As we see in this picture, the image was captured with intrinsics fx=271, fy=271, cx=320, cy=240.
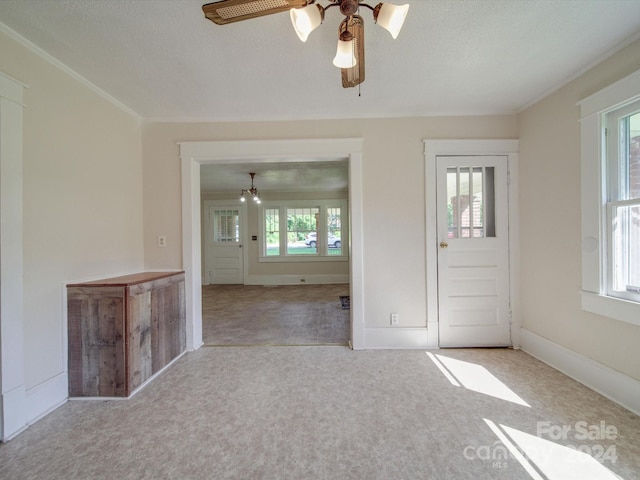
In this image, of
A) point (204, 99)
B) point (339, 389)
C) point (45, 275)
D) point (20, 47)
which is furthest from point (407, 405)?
point (20, 47)

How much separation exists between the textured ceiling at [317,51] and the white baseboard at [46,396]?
2247 mm

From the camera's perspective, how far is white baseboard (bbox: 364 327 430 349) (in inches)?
109

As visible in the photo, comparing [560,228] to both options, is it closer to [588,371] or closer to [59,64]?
[588,371]

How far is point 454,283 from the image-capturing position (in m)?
2.77

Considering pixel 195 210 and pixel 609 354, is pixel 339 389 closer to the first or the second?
pixel 609 354

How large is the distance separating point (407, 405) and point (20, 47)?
341 cm

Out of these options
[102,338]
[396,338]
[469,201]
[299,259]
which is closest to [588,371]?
[396,338]

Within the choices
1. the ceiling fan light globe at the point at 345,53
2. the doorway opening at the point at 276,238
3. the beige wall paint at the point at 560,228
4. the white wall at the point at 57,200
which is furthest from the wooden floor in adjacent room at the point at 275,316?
the ceiling fan light globe at the point at 345,53

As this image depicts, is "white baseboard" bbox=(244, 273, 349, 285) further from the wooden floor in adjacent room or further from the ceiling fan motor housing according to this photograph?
the ceiling fan motor housing

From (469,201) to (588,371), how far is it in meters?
1.64

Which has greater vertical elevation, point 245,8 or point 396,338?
point 245,8

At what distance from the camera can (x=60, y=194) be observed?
76.6 inches

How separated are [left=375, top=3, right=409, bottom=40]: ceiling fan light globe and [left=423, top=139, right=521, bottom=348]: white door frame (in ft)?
5.78

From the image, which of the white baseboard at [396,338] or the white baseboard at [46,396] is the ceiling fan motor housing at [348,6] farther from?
the white baseboard at [46,396]
